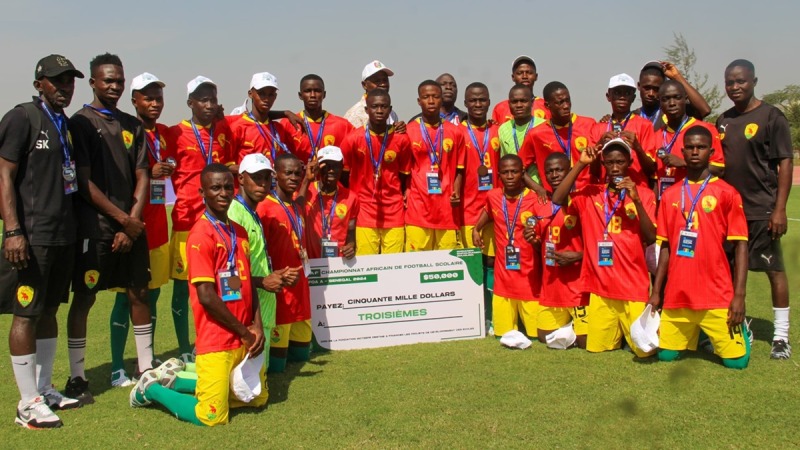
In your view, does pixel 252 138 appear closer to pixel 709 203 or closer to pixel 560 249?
pixel 560 249

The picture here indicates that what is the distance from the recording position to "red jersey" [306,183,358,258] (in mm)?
6961

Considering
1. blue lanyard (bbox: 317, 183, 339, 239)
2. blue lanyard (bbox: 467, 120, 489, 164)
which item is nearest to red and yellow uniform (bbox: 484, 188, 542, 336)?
blue lanyard (bbox: 467, 120, 489, 164)

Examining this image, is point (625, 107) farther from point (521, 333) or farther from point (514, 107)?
point (521, 333)

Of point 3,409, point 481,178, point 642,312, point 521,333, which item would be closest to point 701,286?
point 642,312

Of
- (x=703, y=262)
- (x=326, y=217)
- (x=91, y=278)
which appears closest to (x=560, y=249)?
(x=703, y=262)

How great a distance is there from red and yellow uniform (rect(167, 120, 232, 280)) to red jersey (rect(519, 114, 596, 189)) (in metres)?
3.32

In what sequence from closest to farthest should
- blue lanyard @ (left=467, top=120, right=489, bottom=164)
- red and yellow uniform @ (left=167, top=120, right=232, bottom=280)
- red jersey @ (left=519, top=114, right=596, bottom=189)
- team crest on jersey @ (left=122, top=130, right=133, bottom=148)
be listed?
team crest on jersey @ (left=122, top=130, right=133, bottom=148), red and yellow uniform @ (left=167, top=120, right=232, bottom=280), red jersey @ (left=519, top=114, right=596, bottom=189), blue lanyard @ (left=467, top=120, right=489, bottom=164)

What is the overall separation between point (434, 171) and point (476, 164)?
62 cm

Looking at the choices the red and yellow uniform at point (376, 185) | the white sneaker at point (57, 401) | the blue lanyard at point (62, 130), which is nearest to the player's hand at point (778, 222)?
the red and yellow uniform at point (376, 185)

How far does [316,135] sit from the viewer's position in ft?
24.9

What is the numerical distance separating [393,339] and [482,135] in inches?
103

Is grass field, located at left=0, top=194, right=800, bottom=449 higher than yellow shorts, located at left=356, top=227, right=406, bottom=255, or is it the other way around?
yellow shorts, located at left=356, top=227, right=406, bottom=255

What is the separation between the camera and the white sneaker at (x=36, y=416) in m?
4.87

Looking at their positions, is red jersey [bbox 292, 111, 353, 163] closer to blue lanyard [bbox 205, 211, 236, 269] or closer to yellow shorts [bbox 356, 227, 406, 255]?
yellow shorts [bbox 356, 227, 406, 255]
